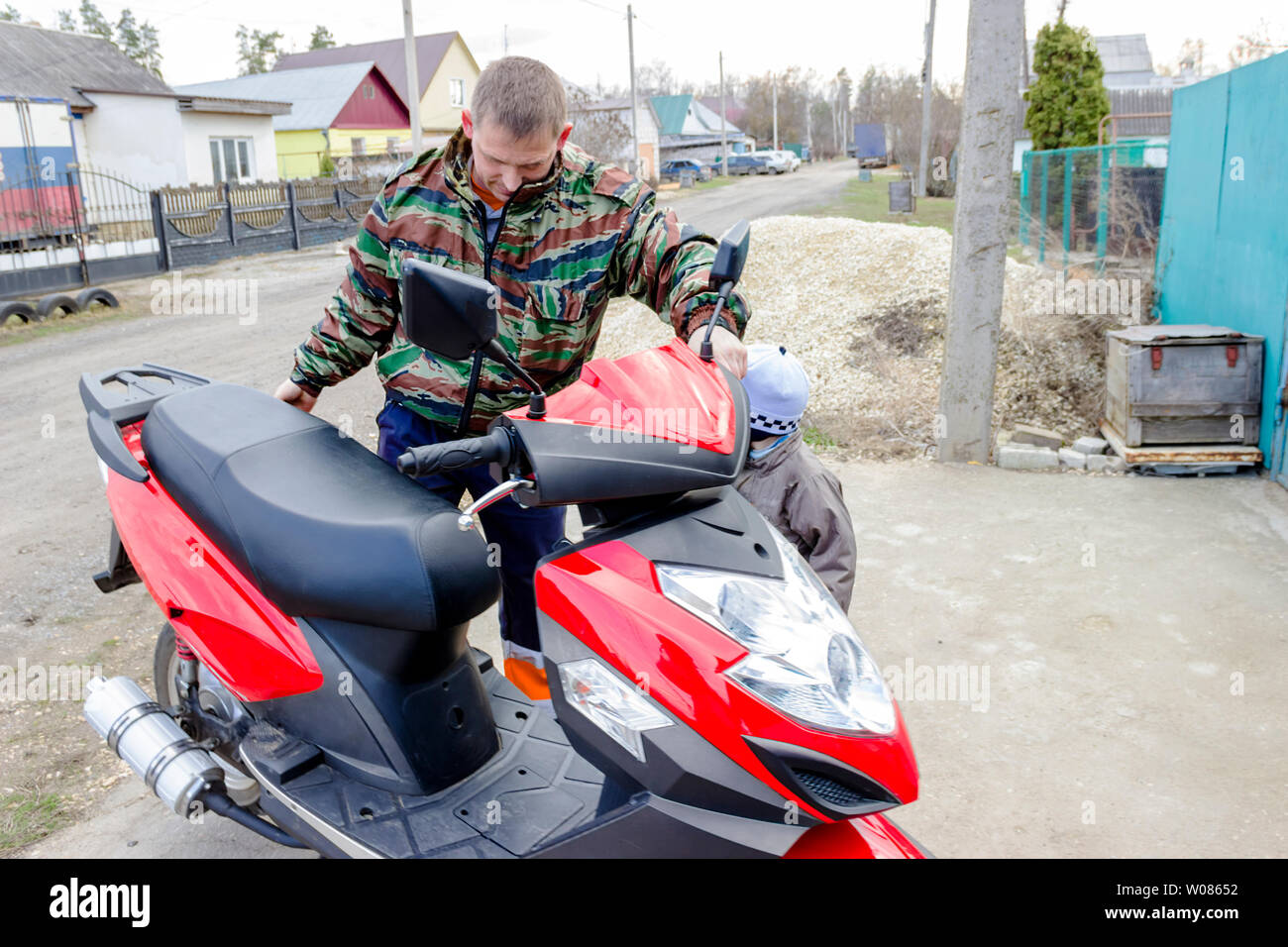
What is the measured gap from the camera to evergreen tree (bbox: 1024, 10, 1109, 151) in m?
17.2

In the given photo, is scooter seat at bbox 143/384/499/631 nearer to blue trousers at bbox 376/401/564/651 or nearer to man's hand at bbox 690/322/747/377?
blue trousers at bbox 376/401/564/651

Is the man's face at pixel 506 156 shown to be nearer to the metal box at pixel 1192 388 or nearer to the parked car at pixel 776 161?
the metal box at pixel 1192 388

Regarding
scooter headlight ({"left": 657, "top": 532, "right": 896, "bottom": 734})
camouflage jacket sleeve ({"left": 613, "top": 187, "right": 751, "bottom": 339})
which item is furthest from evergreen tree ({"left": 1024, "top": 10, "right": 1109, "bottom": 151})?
scooter headlight ({"left": 657, "top": 532, "right": 896, "bottom": 734})

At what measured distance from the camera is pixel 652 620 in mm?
1676

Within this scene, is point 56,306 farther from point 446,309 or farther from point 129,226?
point 446,309

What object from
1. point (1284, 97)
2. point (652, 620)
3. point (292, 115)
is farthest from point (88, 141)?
point (652, 620)

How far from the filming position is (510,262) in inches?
96.4

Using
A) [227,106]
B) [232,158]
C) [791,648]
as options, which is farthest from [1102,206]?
[232,158]

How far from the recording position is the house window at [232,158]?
26.1m

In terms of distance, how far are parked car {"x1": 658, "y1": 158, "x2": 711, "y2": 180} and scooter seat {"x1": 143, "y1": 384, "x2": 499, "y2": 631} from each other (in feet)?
146

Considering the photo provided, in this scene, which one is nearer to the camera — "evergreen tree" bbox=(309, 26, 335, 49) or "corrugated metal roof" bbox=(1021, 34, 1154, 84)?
"corrugated metal roof" bbox=(1021, 34, 1154, 84)

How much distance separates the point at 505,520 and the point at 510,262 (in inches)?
28.6

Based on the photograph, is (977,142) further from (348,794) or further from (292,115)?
(292,115)
